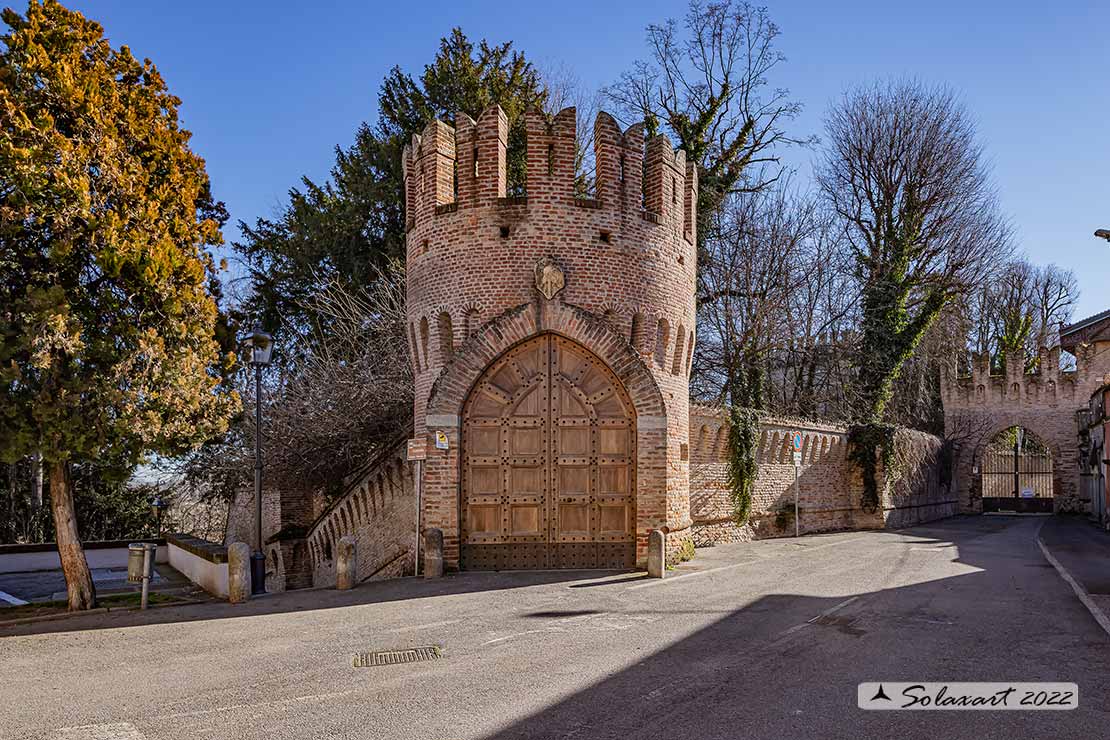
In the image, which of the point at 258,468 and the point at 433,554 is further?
the point at 258,468

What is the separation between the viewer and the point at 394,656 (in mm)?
8414

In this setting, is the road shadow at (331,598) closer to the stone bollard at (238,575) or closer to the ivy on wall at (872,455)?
the stone bollard at (238,575)

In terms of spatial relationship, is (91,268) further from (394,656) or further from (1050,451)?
(1050,451)

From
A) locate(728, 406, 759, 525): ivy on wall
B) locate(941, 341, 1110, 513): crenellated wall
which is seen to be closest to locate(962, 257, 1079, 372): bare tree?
locate(941, 341, 1110, 513): crenellated wall

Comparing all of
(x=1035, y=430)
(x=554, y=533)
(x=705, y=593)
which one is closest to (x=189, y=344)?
(x=554, y=533)

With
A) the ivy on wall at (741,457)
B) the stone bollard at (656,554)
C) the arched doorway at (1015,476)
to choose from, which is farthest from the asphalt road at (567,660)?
the arched doorway at (1015,476)

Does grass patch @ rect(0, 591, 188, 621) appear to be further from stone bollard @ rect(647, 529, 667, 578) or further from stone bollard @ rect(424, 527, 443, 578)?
stone bollard @ rect(647, 529, 667, 578)

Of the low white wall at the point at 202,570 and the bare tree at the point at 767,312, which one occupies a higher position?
the bare tree at the point at 767,312

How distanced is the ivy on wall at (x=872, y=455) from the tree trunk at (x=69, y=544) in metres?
21.1

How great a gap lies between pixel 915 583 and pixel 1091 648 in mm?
4569

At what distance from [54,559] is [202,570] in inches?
306

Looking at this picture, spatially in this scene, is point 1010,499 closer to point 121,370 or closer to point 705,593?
point 705,593

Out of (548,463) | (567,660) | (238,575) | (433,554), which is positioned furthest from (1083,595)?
(238,575)

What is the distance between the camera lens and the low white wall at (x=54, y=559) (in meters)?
20.1
